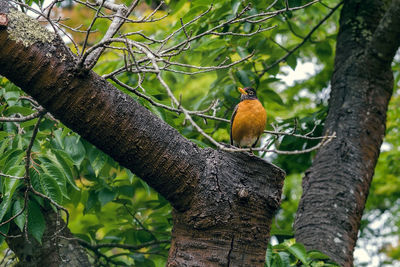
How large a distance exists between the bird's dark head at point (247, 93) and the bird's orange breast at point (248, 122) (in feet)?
0.51

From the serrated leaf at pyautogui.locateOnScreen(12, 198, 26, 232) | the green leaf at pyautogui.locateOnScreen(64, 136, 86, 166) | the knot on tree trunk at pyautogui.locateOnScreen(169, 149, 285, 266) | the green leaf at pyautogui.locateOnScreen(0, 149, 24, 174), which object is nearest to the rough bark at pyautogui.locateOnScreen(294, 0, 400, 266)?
the knot on tree trunk at pyautogui.locateOnScreen(169, 149, 285, 266)

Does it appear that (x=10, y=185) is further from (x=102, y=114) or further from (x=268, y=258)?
(x=268, y=258)

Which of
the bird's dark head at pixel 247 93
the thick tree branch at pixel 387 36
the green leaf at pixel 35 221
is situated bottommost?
the green leaf at pixel 35 221

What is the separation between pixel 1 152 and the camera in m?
3.26

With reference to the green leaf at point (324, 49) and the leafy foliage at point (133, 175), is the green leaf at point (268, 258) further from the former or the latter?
the green leaf at point (324, 49)

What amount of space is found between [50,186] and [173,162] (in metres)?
0.93

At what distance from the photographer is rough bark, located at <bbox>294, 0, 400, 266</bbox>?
13.7ft

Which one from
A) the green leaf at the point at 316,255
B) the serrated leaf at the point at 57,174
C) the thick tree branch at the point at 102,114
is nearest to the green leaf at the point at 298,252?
the green leaf at the point at 316,255

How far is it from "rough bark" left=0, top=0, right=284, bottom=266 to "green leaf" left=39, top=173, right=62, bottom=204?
656 mm

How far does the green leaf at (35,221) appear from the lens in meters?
3.19

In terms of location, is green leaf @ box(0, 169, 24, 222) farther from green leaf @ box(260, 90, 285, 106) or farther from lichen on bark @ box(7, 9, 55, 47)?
green leaf @ box(260, 90, 285, 106)

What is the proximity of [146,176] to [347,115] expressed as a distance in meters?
2.64

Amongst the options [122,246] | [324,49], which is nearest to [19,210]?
[122,246]

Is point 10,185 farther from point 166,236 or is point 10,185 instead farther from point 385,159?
point 385,159
